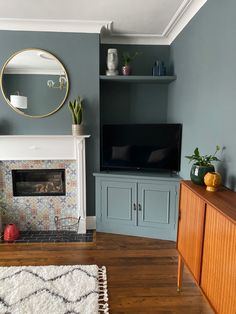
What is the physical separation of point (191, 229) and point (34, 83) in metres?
2.49

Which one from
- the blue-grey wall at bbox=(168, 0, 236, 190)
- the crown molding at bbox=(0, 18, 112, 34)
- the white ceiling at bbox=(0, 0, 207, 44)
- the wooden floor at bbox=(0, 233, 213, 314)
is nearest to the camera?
the blue-grey wall at bbox=(168, 0, 236, 190)

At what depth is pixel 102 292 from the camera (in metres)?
2.05

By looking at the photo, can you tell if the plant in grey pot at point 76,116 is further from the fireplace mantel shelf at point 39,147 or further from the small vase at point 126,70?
the small vase at point 126,70

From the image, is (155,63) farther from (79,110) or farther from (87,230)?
(87,230)

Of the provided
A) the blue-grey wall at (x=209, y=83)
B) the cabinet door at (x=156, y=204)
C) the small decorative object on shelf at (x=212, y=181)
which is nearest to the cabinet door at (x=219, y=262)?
Result: the small decorative object on shelf at (x=212, y=181)

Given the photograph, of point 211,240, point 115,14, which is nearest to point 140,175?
point 211,240

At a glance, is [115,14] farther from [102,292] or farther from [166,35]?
[102,292]

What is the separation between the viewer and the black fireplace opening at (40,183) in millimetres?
3236

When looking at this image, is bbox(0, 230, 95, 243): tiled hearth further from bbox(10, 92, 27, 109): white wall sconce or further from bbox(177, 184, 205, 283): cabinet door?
bbox(10, 92, 27, 109): white wall sconce

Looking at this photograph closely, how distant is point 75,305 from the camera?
6.16ft

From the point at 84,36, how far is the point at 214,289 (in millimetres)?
2929

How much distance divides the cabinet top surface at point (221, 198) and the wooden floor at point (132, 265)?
37.6 inches

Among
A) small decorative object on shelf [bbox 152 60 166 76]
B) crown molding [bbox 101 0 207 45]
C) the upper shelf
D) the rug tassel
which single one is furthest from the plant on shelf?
the rug tassel

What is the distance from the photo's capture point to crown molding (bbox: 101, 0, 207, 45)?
8.23 ft
